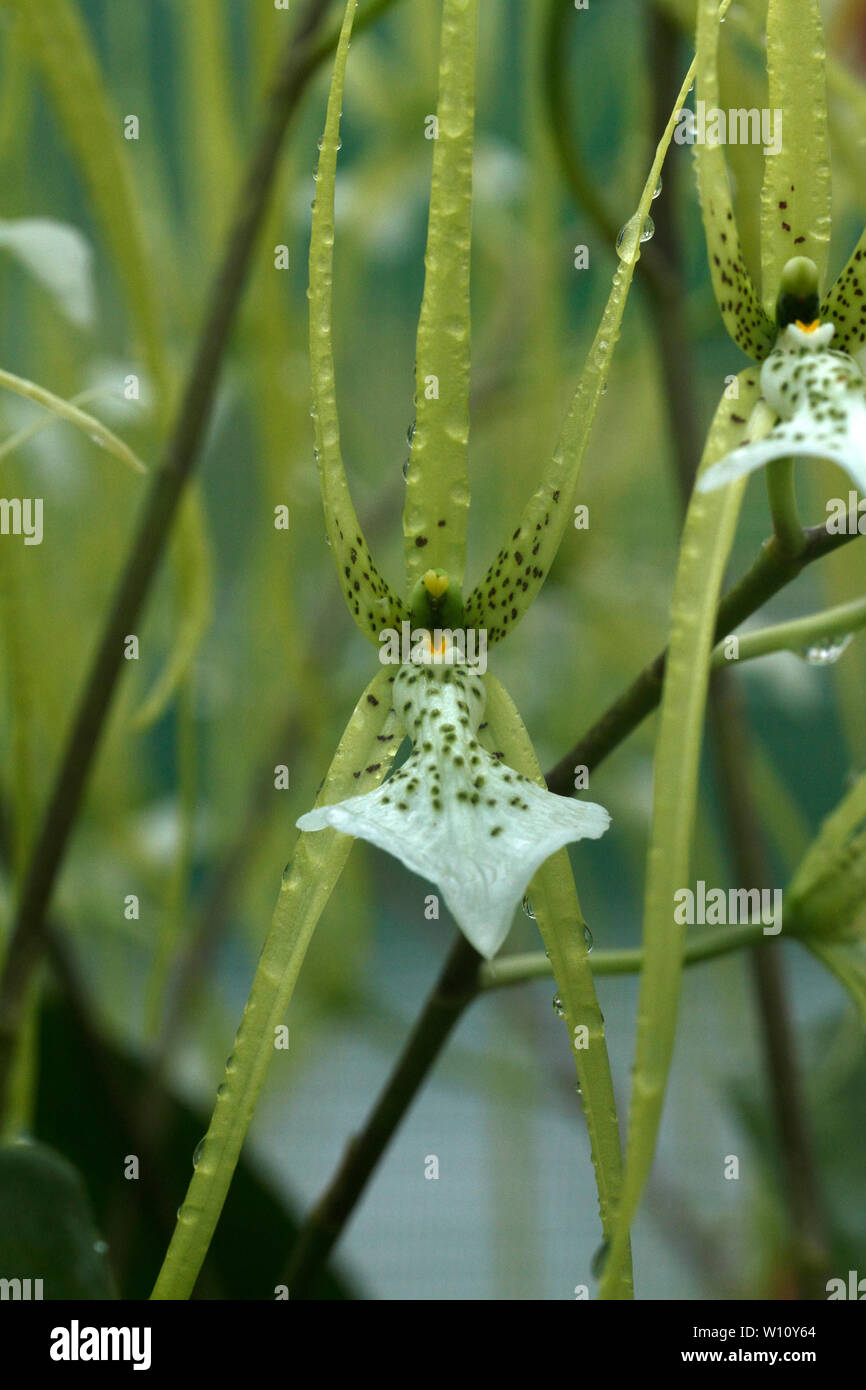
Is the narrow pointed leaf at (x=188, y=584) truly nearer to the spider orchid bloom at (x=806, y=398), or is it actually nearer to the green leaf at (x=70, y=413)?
the green leaf at (x=70, y=413)

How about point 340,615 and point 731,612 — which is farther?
point 340,615

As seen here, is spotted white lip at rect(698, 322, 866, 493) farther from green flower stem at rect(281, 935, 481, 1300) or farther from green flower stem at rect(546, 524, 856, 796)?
green flower stem at rect(281, 935, 481, 1300)

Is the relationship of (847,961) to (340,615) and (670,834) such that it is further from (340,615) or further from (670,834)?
(340,615)

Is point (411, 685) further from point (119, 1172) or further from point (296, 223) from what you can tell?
point (296, 223)

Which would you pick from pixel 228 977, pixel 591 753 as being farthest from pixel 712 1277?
pixel 228 977

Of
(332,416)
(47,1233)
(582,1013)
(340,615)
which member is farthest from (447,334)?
(340,615)

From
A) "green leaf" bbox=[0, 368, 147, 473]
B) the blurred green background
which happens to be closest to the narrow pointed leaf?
the blurred green background
